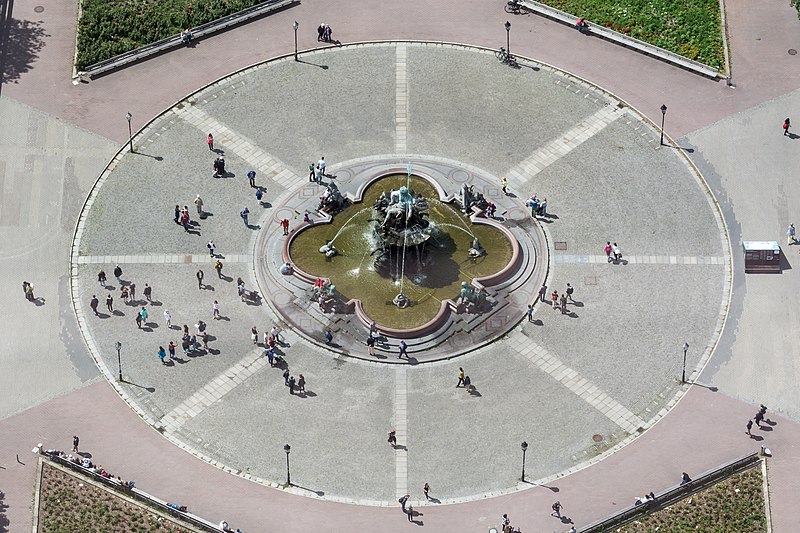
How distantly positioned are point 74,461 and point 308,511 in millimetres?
17747

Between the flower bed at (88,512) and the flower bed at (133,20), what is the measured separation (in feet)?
152

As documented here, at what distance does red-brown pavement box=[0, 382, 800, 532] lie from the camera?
395 feet

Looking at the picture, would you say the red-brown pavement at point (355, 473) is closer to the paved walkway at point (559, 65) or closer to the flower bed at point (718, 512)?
the paved walkway at point (559, 65)

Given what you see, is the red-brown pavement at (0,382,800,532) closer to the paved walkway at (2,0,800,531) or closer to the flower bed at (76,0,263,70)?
the paved walkway at (2,0,800,531)

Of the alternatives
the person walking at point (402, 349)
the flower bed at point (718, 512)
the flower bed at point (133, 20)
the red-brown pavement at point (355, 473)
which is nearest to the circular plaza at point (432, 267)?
the person walking at point (402, 349)

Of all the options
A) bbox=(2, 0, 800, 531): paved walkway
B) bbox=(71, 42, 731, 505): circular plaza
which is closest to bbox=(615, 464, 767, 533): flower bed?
bbox=(2, 0, 800, 531): paved walkway

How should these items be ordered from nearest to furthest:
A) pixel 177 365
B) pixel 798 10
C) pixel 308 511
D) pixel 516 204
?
pixel 308 511 → pixel 177 365 → pixel 516 204 → pixel 798 10

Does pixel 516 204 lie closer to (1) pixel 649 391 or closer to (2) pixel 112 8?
(1) pixel 649 391

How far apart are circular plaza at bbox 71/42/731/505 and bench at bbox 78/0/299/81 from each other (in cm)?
668

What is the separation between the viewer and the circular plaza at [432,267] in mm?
125750

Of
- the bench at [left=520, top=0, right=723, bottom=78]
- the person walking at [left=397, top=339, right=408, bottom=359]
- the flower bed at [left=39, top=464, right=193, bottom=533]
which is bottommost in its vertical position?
the flower bed at [left=39, top=464, right=193, bottom=533]

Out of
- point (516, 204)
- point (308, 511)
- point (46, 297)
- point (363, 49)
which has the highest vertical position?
point (363, 49)

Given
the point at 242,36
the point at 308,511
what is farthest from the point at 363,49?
the point at 308,511

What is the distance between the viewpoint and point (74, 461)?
12312cm
